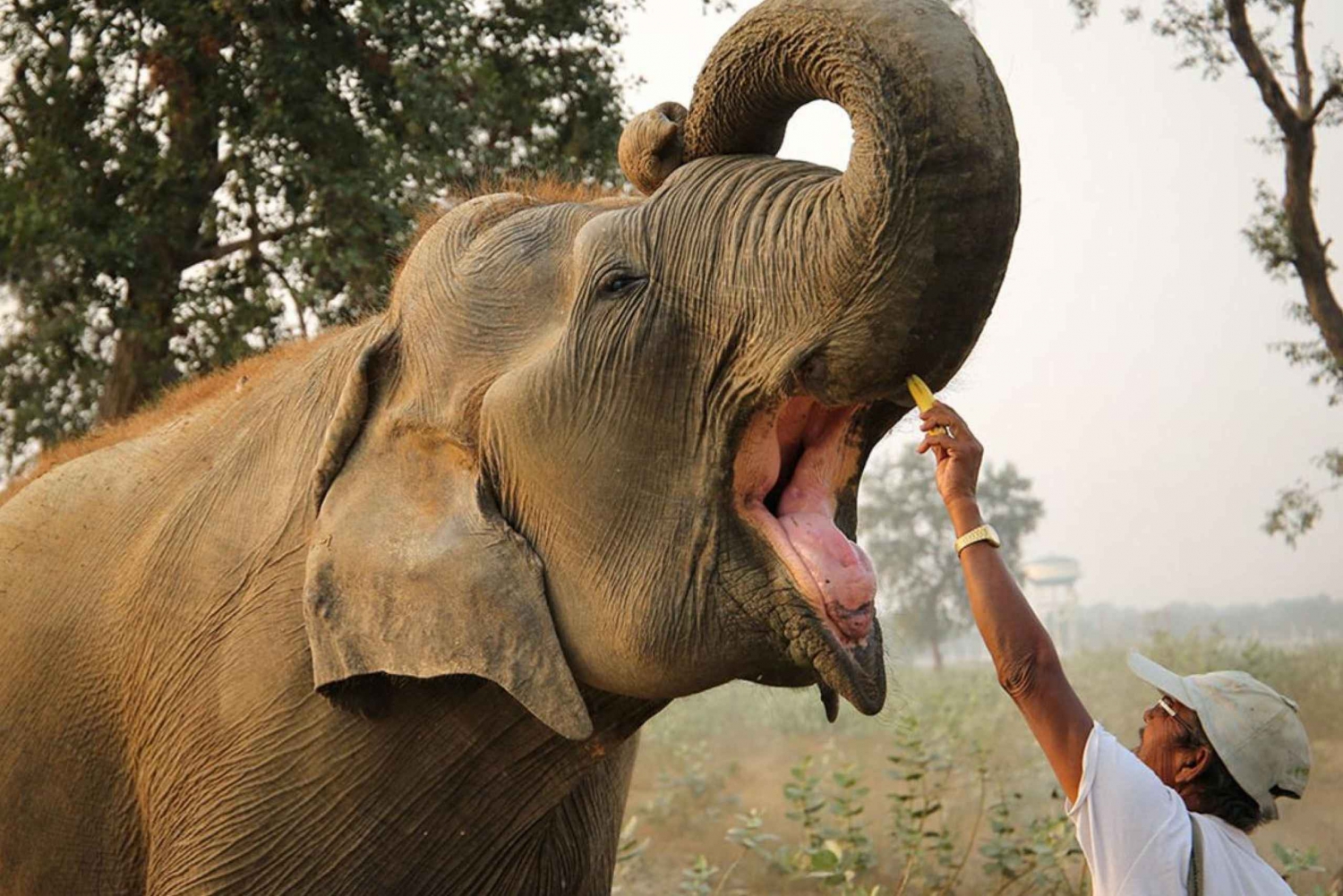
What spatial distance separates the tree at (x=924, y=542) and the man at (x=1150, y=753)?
17484 mm

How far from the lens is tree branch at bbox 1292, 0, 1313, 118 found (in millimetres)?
8906

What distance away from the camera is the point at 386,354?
2.98m

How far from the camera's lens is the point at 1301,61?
8977 mm

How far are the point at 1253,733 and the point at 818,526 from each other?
3.52ft

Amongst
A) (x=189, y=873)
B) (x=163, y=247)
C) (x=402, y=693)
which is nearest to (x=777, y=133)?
(x=402, y=693)

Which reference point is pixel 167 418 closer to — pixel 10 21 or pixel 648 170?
pixel 648 170

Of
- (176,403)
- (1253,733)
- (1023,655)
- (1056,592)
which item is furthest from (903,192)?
(1056,592)

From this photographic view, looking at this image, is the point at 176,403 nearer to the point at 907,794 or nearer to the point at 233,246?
the point at 233,246

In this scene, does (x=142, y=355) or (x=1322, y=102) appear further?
(x=1322, y=102)

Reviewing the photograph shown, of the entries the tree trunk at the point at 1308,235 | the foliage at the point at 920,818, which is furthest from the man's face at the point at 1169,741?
the tree trunk at the point at 1308,235

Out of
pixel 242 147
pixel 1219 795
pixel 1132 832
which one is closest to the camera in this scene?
pixel 1132 832

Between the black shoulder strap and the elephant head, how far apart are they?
2.44 ft

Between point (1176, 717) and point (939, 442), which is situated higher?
point (939, 442)

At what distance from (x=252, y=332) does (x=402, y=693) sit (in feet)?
17.3
